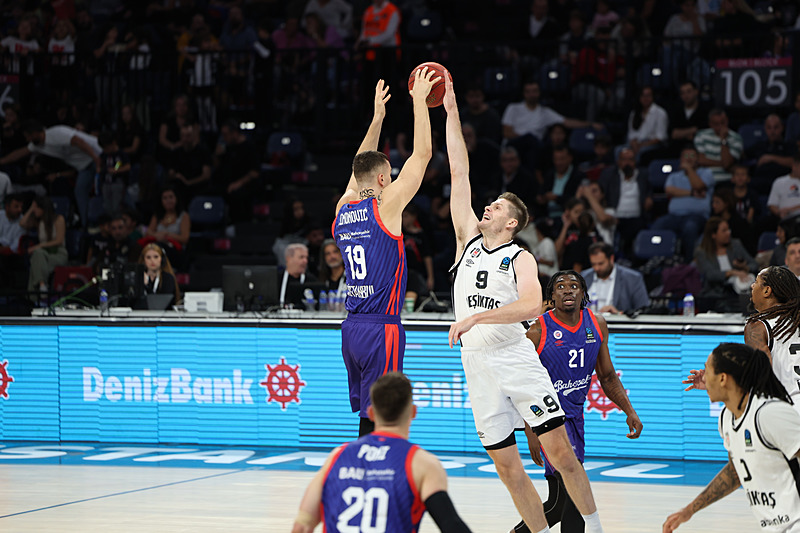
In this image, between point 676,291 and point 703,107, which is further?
point 703,107

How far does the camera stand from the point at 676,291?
39.1 feet

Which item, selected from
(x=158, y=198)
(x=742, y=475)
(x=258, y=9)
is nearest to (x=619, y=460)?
(x=742, y=475)

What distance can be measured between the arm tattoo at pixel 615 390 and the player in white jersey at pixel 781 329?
4.16ft

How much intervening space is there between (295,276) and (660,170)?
5448 millimetres

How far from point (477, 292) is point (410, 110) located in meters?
10.4

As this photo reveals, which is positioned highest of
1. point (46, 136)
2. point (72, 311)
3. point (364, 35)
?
point (364, 35)

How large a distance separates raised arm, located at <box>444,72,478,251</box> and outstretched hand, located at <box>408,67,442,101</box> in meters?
0.12

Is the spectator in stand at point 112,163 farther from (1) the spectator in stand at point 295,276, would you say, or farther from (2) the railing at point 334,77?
(1) the spectator in stand at point 295,276

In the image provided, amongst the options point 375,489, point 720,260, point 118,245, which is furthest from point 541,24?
point 375,489

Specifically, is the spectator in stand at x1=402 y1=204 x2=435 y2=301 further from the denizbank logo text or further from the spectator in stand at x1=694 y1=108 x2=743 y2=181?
the spectator in stand at x1=694 y1=108 x2=743 y2=181

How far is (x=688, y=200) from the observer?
44.2 ft

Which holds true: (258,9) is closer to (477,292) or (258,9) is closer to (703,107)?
(703,107)

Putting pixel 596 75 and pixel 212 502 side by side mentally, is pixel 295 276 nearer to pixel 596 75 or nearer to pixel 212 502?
pixel 212 502

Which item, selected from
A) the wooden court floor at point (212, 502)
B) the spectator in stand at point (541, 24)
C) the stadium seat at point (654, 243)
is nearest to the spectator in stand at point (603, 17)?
the spectator in stand at point (541, 24)
